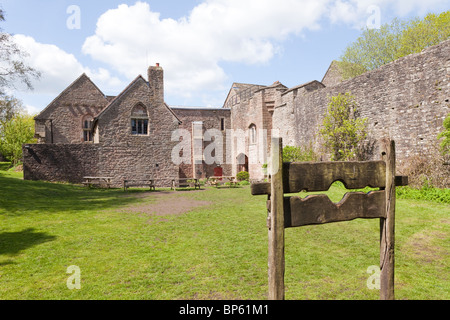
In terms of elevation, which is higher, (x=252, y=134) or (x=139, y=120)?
(x=139, y=120)

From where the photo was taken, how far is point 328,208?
3.60m

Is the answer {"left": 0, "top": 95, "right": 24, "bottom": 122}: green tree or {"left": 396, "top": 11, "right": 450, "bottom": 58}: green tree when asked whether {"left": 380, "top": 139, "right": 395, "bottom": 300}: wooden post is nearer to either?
{"left": 0, "top": 95, "right": 24, "bottom": 122}: green tree

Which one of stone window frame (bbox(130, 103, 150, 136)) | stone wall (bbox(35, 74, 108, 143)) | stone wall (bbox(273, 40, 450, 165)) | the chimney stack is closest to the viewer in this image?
stone wall (bbox(273, 40, 450, 165))

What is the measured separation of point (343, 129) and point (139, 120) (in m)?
16.7

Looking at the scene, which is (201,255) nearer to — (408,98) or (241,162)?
(408,98)

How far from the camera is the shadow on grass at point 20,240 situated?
6.87 meters

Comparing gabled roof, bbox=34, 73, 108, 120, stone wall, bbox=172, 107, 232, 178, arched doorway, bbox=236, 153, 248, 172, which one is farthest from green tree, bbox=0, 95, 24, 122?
arched doorway, bbox=236, 153, 248, 172

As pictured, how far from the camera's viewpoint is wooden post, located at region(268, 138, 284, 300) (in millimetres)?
3281

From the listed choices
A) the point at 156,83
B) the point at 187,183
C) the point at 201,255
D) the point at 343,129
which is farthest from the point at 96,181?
the point at 201,255

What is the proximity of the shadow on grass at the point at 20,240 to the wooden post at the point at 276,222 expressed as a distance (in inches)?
248

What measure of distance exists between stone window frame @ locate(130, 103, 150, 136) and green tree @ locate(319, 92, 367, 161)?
48.5ft

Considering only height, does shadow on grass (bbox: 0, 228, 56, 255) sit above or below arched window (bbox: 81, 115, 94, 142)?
below
